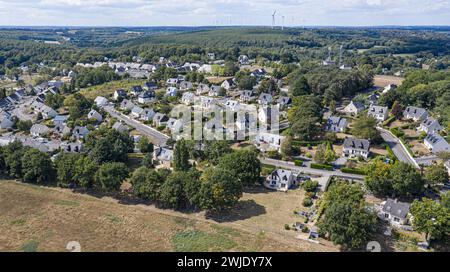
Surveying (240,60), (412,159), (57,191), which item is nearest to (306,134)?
(412,159)

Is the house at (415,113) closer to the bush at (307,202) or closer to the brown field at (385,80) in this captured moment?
the brown field at (385,80)

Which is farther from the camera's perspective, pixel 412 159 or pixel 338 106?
pixel 338 106

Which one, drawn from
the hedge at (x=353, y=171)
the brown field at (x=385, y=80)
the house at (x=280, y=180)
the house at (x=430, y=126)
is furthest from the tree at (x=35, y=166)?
the brown field at (x=385, y=80)

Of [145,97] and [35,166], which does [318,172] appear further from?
[145,97]

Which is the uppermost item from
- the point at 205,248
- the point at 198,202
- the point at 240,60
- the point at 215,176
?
the point at 240,60

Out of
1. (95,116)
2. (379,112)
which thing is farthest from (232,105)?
(379,112)

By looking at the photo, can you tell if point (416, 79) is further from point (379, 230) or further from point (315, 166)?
point (379, 230)
